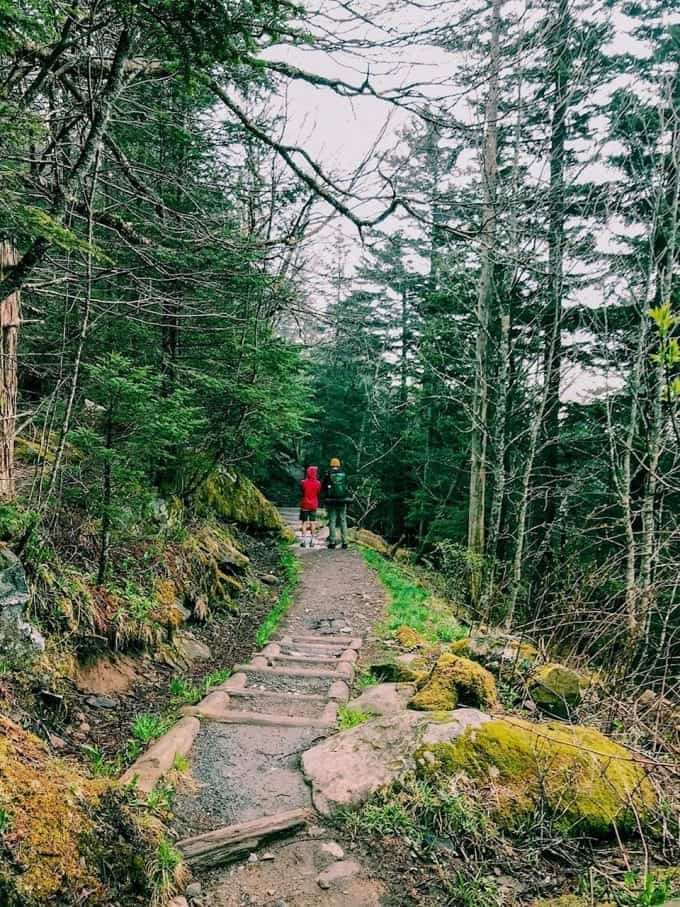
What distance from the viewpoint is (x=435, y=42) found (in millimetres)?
3850

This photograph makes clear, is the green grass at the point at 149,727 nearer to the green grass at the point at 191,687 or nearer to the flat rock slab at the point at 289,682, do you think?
the green grass at the point at 191,687

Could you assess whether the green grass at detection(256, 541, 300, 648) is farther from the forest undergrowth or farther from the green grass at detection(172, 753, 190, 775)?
the forest undergrowth

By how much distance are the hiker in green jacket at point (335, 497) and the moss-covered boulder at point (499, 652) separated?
710 centimetres

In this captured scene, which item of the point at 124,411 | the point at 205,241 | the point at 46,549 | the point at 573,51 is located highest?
the point at 573,51

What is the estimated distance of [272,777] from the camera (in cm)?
364

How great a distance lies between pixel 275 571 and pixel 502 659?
23.1 ft

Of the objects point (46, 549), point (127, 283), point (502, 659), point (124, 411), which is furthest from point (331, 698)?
point (127, 283)

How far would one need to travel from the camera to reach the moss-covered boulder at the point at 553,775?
313 cm

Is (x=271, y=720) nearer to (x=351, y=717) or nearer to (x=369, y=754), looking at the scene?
(x=351, y=717)

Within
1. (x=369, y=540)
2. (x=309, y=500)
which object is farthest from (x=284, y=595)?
(x=369, y=540)

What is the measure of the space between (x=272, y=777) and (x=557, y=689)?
2.28 metres

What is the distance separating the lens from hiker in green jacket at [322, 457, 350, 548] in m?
12.7

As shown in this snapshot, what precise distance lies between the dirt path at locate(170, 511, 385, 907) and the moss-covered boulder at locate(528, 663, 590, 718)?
171cm

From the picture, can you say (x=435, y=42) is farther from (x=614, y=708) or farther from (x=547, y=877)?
(x=547, y=877)
